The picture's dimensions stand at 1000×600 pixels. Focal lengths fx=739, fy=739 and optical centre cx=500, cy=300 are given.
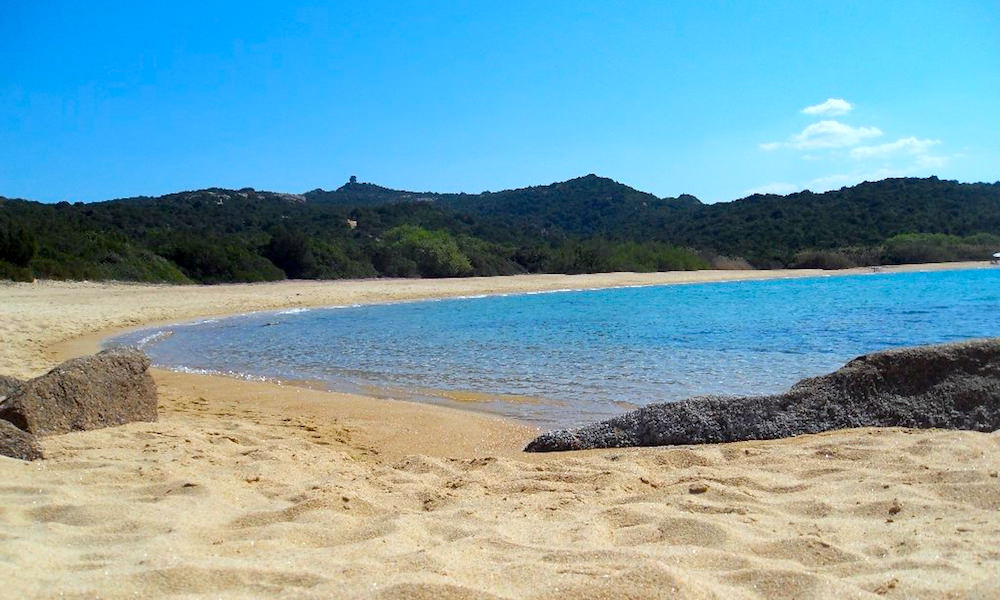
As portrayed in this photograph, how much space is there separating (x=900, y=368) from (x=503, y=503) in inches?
138

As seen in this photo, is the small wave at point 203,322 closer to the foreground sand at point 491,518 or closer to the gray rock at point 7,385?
the gray rock at point 7,385

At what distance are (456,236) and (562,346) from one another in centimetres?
4457

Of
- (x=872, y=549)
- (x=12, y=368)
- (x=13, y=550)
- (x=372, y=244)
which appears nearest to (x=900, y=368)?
(x=872, y=549)

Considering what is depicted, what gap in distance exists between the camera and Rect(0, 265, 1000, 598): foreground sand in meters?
2.60

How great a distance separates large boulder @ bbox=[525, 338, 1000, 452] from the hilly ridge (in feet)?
82.0

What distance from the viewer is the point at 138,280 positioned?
29312 millimetres

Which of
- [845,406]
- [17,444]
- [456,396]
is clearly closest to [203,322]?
[456,396]

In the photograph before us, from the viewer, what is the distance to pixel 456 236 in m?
57.8

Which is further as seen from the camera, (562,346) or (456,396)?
(562,346)

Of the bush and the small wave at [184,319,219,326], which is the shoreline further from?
the bush

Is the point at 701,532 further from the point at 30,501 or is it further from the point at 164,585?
the point at 30,501

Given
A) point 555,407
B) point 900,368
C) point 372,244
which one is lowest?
point 555,407

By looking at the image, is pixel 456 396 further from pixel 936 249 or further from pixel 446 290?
pixel 936 249

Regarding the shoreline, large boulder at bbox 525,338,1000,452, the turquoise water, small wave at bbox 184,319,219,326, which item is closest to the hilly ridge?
the shoreline
